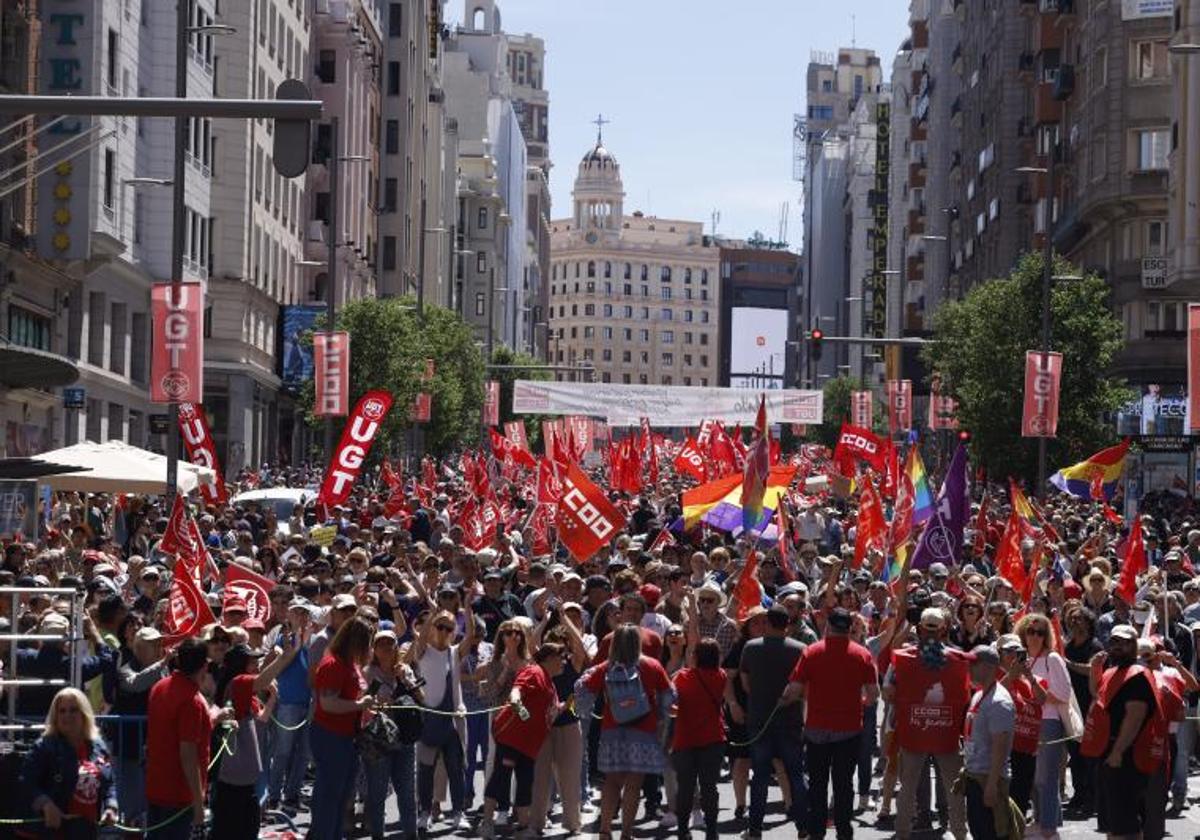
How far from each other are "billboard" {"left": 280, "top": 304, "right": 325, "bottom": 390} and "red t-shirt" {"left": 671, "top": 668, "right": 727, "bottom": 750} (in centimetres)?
5115

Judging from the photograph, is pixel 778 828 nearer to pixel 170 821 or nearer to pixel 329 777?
pixel 329 777

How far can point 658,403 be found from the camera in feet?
246

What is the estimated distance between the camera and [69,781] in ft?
36.5

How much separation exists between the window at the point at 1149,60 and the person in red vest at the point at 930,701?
179ft

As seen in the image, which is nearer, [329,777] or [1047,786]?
[329,777]

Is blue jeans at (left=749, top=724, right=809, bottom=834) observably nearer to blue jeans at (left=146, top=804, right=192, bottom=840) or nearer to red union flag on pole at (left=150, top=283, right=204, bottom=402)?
blue jeans at (left=146, top=804, right=192, bottom=840)

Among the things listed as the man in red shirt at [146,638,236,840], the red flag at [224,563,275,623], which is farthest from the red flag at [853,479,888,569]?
the man in red shirt at [146,638,236,840]

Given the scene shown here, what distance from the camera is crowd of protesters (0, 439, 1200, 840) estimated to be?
1364cm

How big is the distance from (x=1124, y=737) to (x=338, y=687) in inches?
167

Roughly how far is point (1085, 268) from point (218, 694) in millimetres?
61101

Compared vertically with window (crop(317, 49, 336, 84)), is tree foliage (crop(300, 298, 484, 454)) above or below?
below

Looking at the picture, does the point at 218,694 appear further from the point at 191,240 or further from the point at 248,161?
the point at 248,161

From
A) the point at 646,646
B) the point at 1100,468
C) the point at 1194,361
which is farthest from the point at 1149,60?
the point at 646,646

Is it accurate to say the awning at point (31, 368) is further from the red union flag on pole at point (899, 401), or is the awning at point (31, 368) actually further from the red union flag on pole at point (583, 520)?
the red union flag on pole at point (899, 401)
